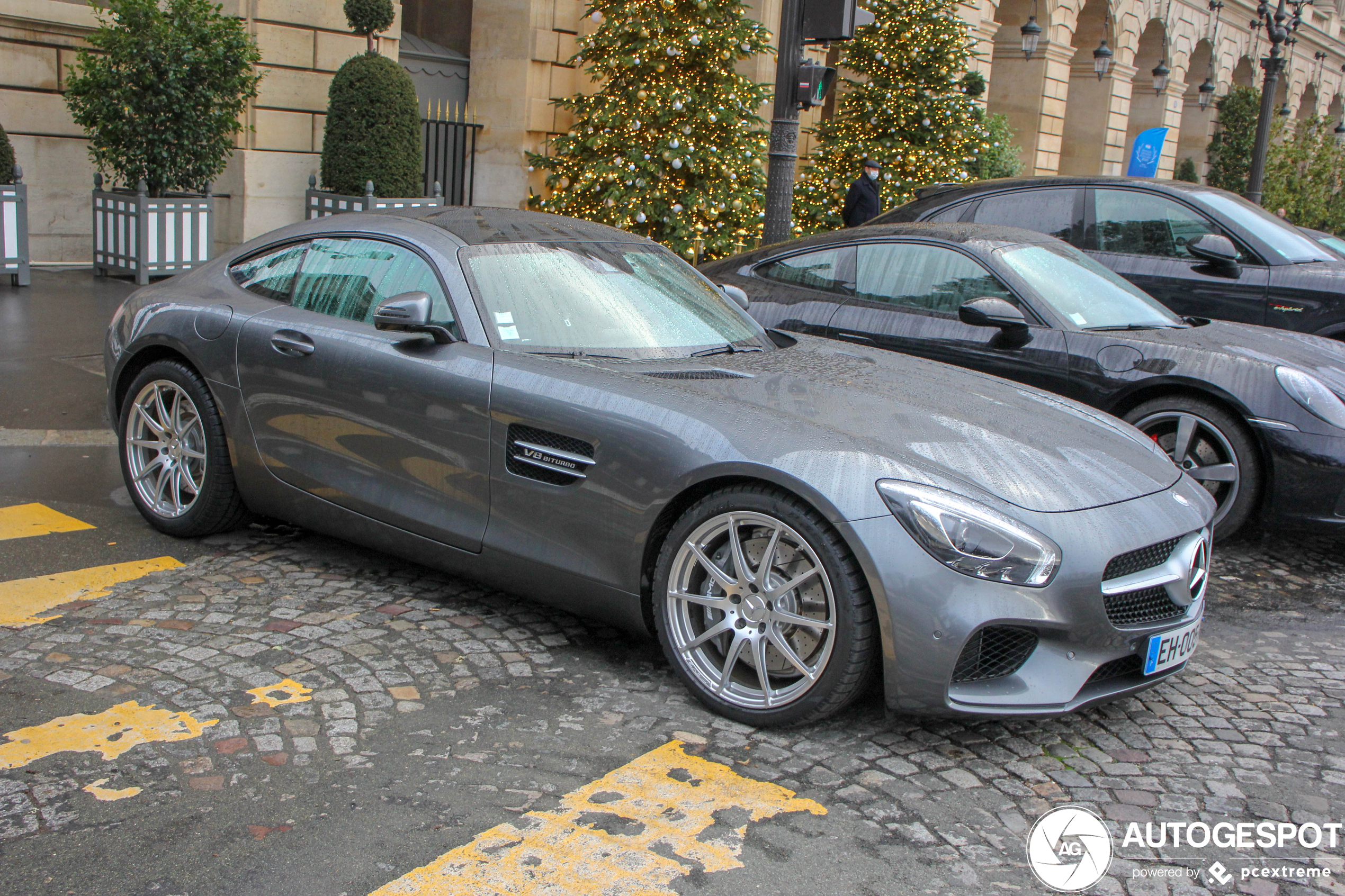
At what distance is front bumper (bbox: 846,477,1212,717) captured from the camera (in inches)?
128

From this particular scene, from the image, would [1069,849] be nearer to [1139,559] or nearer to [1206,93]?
[1139,559]

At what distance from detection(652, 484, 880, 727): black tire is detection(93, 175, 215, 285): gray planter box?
380 inches

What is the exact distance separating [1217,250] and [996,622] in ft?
17.0

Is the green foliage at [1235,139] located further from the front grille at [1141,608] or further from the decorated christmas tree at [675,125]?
the front grille at [1141,608]

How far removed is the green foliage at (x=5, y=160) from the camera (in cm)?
1098

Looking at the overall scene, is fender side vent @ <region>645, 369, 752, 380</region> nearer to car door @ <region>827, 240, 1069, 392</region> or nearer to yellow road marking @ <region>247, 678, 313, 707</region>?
yellow road marking @ <region>247, 678, 313, 707</region>

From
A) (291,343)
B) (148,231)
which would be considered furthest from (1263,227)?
(148,231)

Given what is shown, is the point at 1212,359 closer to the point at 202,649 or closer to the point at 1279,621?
the point at 1279,621

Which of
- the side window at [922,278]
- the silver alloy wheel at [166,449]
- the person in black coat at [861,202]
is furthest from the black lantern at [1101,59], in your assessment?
the silver alloy wheel at [166,449]

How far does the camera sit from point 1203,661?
4426mm

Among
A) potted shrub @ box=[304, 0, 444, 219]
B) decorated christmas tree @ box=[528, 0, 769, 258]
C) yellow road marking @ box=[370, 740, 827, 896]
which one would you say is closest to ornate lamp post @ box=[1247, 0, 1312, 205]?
decorated christmas tree @ box=[528, 0, 769, 258]

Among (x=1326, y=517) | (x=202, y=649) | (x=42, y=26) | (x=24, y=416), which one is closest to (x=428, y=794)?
(x=202, y=649)

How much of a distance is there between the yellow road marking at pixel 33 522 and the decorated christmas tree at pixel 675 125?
938 centimetres

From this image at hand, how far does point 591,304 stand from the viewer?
14.5 feet
